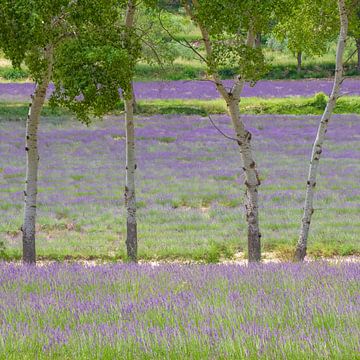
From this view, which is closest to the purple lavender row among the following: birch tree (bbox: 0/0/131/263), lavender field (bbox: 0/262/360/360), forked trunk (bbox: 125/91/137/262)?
forked trunk (bbox: 125/91/137/262)

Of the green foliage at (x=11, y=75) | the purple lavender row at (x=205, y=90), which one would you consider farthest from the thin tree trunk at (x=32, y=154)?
the green foliage at (x=11, y=75)

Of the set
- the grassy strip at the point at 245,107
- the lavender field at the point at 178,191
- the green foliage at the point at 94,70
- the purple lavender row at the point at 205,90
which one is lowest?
the lavender field at the point at 178,191

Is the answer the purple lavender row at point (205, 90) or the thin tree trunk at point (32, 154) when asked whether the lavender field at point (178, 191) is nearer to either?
the thin tree trunk at point (32, 154)

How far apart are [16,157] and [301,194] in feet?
46.1

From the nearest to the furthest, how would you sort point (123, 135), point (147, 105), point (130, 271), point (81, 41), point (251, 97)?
point (130, 271)
point (81, 41)
point (123, 135)
point (147, 105)
point (251, 97)

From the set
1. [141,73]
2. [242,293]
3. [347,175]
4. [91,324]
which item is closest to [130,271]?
[242,293]

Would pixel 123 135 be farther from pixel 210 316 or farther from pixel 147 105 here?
pixel 210 316

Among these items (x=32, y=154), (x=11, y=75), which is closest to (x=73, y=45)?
(x=32, y=154)

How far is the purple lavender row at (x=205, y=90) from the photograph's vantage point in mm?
52875

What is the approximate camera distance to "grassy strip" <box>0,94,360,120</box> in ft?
152

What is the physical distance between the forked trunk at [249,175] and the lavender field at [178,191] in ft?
9.12

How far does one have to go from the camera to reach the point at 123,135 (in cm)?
3750

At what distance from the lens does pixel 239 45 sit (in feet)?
36.9

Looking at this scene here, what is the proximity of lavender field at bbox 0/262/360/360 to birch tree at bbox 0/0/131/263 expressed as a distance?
2434mm
